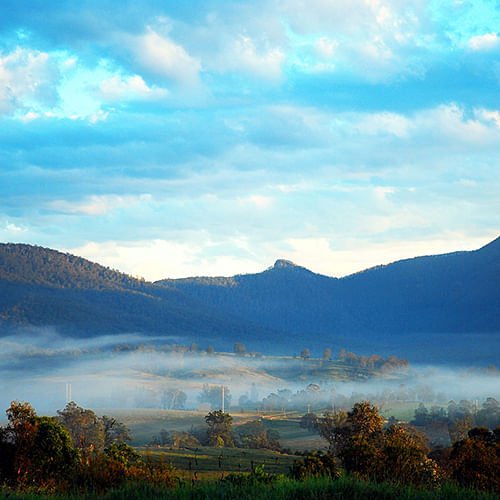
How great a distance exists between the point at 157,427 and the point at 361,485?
578ft

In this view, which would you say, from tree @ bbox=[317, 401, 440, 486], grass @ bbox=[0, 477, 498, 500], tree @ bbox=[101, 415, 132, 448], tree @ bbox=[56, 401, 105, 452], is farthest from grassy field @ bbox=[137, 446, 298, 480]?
grass @ bbox=[0, 477, 498, 500]

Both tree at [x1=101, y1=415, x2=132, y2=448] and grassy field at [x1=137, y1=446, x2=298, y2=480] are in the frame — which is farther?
tree at [x1=101, y1=415, x2=132, y2=448]

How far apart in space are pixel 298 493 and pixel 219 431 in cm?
11412

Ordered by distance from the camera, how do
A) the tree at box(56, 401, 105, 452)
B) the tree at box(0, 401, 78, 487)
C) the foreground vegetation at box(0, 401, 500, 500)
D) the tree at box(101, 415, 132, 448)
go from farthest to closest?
the tree at box(101, 415, 132, 448), the tree at box(56, 401, 105, 452), the tree at box(0, 401, 78, 487), the foreground vegetation at box(0, 401, 500, 500)

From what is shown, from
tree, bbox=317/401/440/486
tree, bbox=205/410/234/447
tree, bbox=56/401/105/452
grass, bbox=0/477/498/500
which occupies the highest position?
grass, bbox=0/477/498/500

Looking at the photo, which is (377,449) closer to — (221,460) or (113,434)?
(221,460)

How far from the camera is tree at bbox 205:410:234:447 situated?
388 feet

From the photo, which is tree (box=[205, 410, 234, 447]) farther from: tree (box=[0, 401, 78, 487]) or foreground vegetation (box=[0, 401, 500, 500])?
tree (box=[0, 401, 78, 487])

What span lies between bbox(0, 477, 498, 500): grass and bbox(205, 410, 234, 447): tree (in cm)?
10516

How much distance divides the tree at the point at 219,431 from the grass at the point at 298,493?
10516cm

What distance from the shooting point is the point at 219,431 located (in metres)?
126

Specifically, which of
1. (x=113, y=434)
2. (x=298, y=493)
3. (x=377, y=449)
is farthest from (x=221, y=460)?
(x=298, y=493)

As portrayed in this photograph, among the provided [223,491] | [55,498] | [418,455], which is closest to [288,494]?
[223,491]

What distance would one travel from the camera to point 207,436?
12381 centimetres
